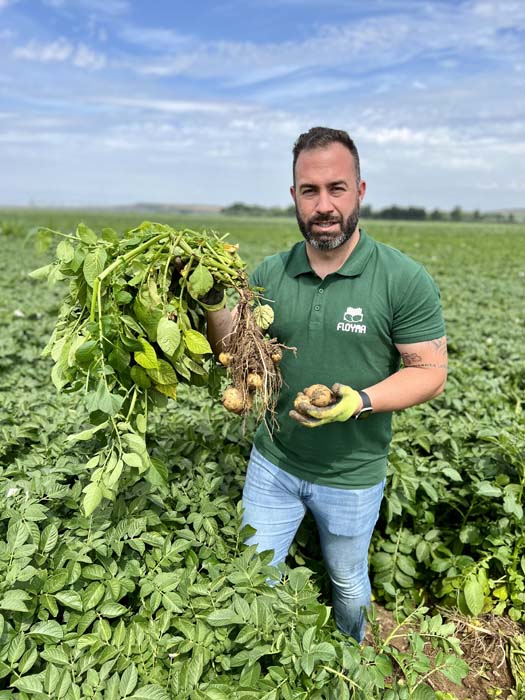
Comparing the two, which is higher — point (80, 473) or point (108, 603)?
point (80, 473)

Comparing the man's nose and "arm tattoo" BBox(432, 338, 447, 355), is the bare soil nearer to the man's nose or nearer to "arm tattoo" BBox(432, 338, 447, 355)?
"arm tattoo" BBox(432, 338, 447, 355)

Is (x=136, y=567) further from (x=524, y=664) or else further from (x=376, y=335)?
(x=524, y=664)

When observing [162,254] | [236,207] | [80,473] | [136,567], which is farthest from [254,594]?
[236,207]

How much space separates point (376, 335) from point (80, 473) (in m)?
1.37

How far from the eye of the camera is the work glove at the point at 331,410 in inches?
73.6

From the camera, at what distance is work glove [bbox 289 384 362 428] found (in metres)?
1.87

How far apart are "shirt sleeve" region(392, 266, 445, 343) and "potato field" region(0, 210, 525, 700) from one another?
0.78 m

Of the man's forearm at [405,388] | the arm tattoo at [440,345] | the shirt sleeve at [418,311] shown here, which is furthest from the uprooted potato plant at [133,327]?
the arm tattoo at [440,345]

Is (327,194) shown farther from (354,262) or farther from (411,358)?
(411,358)

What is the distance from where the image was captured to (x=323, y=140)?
6.81 feet

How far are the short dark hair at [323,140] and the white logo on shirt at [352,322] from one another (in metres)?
0.54

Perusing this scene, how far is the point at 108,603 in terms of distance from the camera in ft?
5.70

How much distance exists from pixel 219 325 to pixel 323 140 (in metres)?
0.82

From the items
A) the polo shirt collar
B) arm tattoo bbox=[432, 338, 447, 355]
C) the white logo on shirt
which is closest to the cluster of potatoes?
the white logo on shirt
